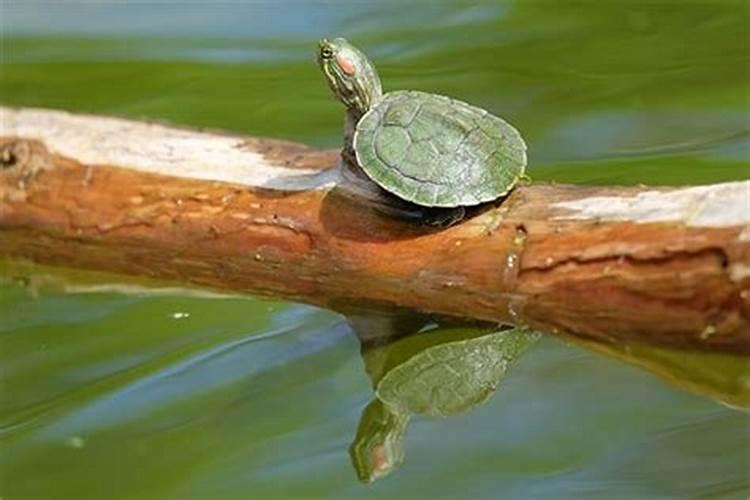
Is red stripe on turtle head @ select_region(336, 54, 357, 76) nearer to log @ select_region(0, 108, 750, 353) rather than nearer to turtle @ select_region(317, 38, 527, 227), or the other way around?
turtle @ select_region(317, 38, 527, 227)

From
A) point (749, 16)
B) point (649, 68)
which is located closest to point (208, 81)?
point (649, 68)

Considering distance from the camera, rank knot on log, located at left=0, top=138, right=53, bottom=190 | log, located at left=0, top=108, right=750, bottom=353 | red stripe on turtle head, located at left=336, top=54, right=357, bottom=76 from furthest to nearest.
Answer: knot on log, located at left=0, top=138, right=53, bottom=190 < red stripe on turtle head, located at left=336, top=54, right=357, bottom=76 < log, located at left=0, top=108, right=750, bottom=353

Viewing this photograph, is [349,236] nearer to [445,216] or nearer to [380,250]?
[380,250]

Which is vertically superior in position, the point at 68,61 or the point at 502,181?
the point at 502,181

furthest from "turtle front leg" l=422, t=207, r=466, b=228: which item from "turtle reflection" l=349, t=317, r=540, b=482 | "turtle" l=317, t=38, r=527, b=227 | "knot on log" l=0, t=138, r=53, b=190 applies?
"knot on log" l=0, t=138, r=53, b=190

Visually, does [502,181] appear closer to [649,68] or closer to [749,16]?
[649,68]

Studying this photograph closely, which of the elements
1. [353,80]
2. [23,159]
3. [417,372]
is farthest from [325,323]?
[23,159]

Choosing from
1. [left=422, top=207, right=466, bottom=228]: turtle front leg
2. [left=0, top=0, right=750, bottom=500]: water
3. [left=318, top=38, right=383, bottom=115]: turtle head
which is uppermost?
[left=318, top=38, right=383, bottom=115]: turtle head
